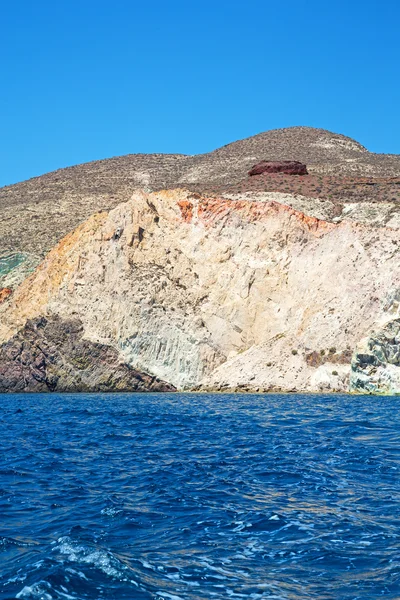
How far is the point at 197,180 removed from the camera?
98.6m

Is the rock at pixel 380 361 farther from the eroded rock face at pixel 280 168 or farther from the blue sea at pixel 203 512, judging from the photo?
the eroded rock face at pixel 280 168

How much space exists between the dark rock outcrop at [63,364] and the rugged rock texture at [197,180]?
22229 mm

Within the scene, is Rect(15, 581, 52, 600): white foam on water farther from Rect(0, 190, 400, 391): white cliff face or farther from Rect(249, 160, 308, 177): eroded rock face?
Rect(249, 160, 308, 177): eroded rock face

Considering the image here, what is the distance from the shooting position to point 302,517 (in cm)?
1252

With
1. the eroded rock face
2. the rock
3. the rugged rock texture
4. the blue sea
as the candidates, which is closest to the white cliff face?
the rock

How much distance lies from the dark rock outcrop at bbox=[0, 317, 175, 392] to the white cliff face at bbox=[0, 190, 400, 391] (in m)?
0.78

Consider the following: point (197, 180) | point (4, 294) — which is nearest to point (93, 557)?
point (4, 294)

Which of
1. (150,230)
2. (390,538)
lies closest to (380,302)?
(150,230)

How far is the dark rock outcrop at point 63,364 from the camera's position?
48.7 meters

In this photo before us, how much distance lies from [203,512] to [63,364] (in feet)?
123

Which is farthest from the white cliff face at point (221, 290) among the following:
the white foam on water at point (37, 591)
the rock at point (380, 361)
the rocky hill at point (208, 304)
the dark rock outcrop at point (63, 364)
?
the white foam on water at point (37, 591)

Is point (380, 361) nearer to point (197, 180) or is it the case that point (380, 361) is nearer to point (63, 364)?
point (63, 364)

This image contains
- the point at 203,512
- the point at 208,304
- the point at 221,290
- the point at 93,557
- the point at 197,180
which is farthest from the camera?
the point at 197,180

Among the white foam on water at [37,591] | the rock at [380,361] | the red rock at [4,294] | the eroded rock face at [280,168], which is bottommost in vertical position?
the white foam on water at [37,591]
